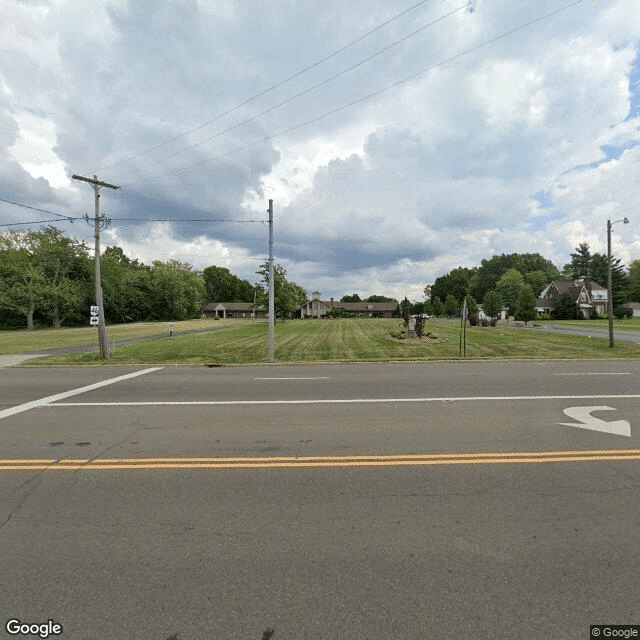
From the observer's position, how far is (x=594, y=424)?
6059 millimetres

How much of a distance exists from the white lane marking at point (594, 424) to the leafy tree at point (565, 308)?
58568 millimetres

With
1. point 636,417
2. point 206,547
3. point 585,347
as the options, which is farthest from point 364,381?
point 585,347

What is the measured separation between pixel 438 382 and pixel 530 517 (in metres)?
6.94

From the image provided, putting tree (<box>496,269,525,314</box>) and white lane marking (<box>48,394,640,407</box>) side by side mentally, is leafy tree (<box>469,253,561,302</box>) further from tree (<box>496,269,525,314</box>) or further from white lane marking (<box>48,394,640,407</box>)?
white lane marking (<box>48,394,640,407</box>)

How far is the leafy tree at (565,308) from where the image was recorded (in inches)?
2156

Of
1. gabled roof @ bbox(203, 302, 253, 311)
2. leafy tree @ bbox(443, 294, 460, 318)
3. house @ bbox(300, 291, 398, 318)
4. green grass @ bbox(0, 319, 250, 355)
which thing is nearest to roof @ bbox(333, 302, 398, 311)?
house @ bbox(300, 291, 398, 318)

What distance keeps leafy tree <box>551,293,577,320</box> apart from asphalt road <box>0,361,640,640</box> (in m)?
58.0

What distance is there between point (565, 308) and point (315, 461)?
63.7 m

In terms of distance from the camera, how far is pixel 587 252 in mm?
90938

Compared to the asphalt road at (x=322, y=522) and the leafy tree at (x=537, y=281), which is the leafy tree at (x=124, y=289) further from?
the leafy tree at (x=537, y=281)

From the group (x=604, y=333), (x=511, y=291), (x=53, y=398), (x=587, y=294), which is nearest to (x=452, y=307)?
(x=511, y=291)

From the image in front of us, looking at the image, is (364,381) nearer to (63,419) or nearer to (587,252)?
(63,419)

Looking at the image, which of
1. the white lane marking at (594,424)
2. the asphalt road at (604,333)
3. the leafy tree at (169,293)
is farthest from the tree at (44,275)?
the asphalt road at (604,333)

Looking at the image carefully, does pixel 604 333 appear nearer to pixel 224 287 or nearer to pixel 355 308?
pixel 355 308
